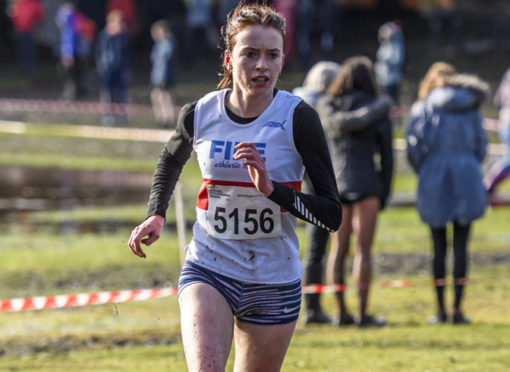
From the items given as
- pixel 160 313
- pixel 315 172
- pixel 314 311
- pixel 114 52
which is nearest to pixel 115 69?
pixel 114 52

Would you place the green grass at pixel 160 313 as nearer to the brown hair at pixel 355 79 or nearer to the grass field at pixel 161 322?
the grass field at pixel 161 322

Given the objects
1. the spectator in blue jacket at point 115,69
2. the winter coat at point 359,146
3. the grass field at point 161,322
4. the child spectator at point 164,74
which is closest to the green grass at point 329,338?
the grass field at point 161,322

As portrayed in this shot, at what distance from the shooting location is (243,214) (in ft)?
14.5

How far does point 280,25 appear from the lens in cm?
443

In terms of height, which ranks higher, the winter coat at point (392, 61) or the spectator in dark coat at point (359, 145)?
the spectator in dark coat at point (359, 145)

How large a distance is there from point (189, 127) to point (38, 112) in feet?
66.5

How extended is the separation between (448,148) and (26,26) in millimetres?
21049

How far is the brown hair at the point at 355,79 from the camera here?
8141 mm

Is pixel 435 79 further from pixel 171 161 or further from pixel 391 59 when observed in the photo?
pixel 391 59

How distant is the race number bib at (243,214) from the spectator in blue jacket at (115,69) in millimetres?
18406

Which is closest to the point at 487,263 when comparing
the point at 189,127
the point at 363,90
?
the point at 363,90

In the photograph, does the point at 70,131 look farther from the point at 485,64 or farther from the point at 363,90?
the point at 363,90

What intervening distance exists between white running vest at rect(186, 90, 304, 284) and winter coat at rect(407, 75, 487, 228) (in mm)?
4040

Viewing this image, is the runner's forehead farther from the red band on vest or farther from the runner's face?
the red band on vest
